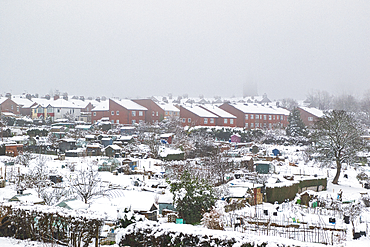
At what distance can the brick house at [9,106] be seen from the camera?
224 feet

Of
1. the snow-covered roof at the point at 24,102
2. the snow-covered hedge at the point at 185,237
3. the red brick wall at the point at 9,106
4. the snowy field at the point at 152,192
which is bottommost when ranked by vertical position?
the snowy field at the point at 152,192

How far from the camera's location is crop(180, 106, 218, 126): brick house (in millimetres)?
60406

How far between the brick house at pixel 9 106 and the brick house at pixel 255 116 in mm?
41660

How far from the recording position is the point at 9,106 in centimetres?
6969

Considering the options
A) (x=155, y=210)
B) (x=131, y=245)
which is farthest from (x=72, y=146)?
(x=131, y=245)

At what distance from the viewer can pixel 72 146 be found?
36938mm

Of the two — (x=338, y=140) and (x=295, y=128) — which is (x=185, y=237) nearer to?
(x=338, y=140)

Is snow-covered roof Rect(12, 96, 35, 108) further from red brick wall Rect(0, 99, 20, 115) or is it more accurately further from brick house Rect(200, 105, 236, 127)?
brick house Rect(200, 105, 236, 127)

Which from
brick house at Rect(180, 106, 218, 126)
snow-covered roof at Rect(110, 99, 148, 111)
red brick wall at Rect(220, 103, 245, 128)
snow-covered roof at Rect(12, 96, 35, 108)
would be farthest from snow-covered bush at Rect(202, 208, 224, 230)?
snow-covered roof at Rect(12, 96, 35, 108)

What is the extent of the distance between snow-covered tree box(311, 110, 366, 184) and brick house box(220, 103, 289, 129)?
118 ft

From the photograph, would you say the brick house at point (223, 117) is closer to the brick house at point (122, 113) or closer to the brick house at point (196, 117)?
the brick house at point (196, 117)

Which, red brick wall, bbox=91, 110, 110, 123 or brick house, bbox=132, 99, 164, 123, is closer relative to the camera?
red brick wall, bbox=91, 110, 110, 123

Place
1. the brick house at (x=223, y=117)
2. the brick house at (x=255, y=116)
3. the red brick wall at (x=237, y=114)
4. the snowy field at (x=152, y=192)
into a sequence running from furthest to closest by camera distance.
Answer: the brick house at (x=255, y=116), the red brick wall at (x=237, y=114), the brick house at (x=223, y=117), the snowy field at (x=152, y=192)

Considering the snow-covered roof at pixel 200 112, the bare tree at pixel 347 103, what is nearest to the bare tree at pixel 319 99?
the bare tree at pixel 347 103
